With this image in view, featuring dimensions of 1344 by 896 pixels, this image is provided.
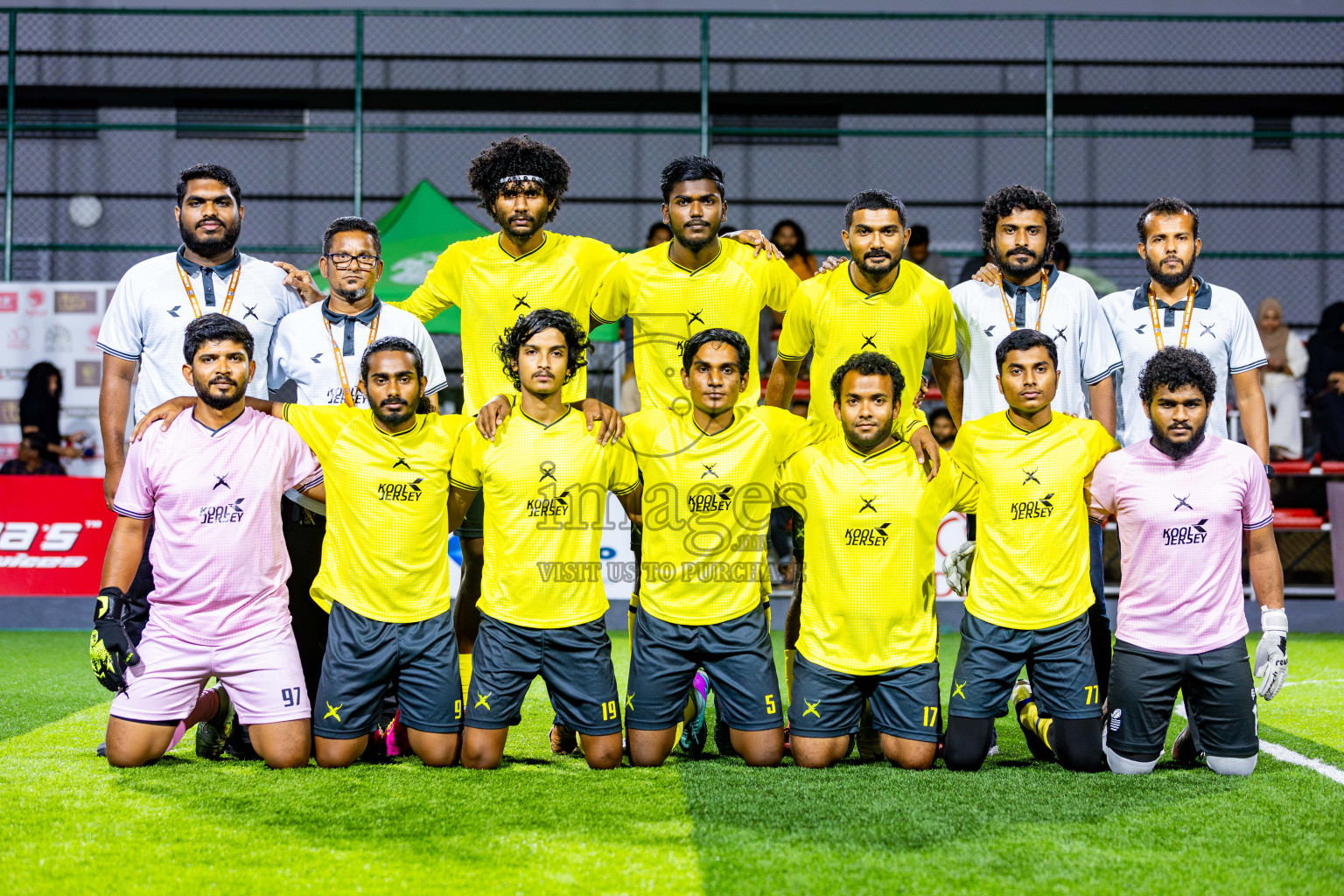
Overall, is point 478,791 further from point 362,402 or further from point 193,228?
point 193,228

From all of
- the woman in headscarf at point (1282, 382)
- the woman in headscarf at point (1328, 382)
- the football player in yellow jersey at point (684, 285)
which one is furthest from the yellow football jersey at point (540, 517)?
the woman in headscarf at point (1328, 382)

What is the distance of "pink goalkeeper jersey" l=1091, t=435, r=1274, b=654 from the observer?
4.49 m

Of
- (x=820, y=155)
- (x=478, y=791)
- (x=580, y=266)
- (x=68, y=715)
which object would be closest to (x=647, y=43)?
(x=820, y=155)

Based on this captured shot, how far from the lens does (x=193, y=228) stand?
5.11 m

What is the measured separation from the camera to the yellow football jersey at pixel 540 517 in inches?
179

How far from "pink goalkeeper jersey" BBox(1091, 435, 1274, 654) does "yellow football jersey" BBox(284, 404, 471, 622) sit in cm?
250

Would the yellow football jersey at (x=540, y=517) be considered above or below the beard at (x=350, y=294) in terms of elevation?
below

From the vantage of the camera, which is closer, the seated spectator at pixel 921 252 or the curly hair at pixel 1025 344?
the curly hair at pixel 1025 344

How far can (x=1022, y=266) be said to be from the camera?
510 centimetres

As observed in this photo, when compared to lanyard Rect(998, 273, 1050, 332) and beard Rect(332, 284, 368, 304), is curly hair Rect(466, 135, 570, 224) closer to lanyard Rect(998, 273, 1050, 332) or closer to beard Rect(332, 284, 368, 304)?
beard Rect(332, 284, 368, 304)

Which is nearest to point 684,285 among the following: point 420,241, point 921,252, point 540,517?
point 540,517

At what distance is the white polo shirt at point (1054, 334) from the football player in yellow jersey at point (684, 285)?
2.59 ft

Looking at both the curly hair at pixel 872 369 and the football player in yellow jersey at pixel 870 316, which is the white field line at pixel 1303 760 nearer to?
the football player in yellow jersey at pixel 870 316

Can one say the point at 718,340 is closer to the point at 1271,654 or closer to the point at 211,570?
the point at 211,570
